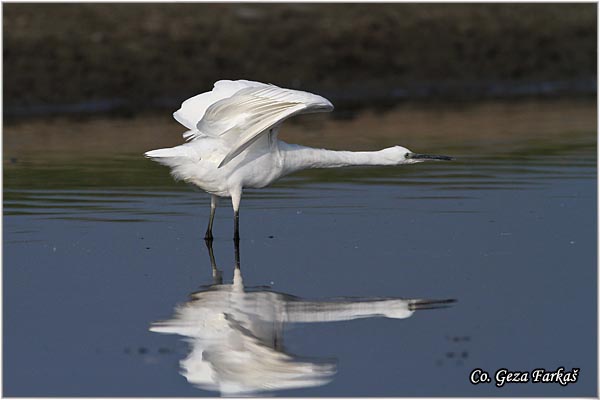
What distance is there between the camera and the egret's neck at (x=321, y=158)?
1083 cm

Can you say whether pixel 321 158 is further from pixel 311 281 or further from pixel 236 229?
pixel 311 281

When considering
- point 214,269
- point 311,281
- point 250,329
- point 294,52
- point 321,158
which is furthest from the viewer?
point 294,52

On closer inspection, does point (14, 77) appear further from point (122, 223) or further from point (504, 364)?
point (504, 364)

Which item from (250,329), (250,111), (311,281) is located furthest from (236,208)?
(250,329)

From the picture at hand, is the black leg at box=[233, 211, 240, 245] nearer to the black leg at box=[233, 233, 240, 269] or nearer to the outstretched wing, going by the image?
the black leg at box=[233, 233, 240, 269]

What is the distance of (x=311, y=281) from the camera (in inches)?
368

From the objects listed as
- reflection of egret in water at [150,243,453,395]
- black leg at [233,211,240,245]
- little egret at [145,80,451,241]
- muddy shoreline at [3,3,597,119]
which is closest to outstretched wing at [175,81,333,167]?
little egret at [145,80,451,241]

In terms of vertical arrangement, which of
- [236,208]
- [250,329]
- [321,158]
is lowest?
[250,329]

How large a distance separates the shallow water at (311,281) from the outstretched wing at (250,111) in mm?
971

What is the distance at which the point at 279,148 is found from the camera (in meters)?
10.8

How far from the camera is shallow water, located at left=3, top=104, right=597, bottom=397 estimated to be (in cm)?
718

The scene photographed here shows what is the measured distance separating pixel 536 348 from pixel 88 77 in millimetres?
→ 17060

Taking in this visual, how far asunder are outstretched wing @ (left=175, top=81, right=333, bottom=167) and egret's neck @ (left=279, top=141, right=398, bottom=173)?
465 millimetres

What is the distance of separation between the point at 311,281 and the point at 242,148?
1.26 m
